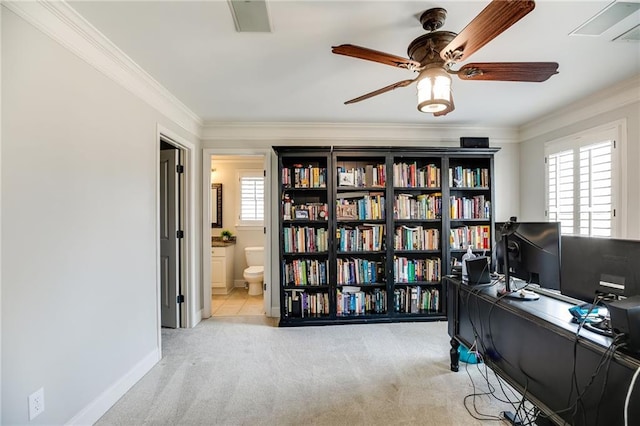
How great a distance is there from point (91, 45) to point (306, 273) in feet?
9.06

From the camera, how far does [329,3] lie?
1532 millimetres

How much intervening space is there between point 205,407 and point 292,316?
1.52 meters

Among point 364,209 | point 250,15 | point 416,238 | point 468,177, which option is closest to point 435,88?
point 250,15

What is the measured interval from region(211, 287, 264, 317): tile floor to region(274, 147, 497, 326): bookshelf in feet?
2.49

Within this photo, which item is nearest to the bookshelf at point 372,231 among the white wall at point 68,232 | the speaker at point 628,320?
the white wall at point 68,232

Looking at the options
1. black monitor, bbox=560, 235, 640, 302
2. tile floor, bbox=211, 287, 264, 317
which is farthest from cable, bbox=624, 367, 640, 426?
tile floor, bbox=211, 287, 264, 317

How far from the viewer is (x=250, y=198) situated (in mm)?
5129

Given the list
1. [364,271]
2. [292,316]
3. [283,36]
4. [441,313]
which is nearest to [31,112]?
[283,36]

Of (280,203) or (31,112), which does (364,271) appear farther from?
(31,112)

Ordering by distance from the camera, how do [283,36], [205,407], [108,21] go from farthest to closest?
[205,407] < [283,36] < [108,21]

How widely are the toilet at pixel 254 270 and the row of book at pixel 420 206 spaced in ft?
7.84

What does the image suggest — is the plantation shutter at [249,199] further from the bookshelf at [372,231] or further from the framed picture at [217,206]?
the bookshelf at [372,231]

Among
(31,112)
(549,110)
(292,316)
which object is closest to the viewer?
(31,112)

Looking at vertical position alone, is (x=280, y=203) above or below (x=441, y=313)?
above
